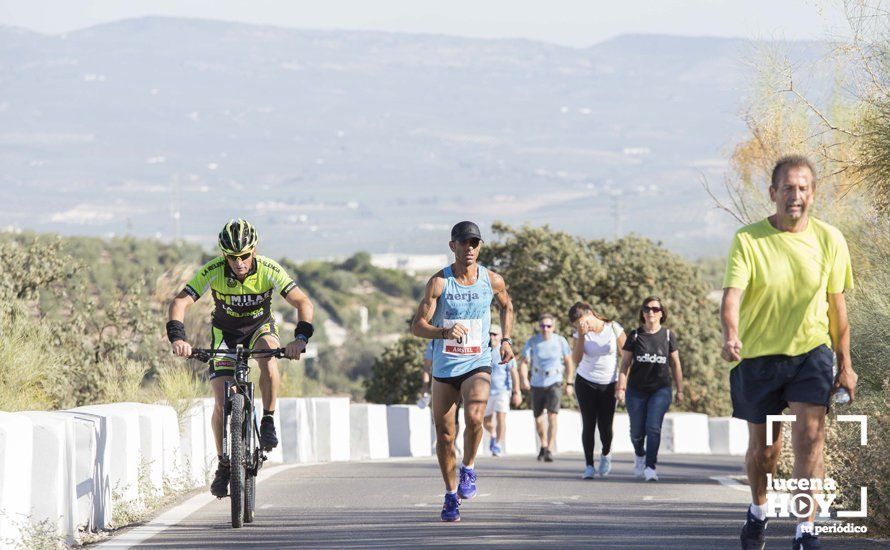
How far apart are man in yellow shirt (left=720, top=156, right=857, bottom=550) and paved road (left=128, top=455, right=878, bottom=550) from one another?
1.34 metres

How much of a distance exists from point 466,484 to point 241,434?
5.44 ft

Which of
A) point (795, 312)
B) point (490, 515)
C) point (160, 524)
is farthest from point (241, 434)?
point (795, 312)

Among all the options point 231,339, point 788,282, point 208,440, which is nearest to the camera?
point 788,282

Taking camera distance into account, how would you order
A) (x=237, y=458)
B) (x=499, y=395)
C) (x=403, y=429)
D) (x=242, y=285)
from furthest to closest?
(x=403, y=429), (x=499, y=395), (x=242, y=285), (x=237, y=458)

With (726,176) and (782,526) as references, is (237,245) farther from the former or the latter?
(726,176)

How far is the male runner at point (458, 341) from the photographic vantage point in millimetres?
11898

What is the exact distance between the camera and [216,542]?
10930mm

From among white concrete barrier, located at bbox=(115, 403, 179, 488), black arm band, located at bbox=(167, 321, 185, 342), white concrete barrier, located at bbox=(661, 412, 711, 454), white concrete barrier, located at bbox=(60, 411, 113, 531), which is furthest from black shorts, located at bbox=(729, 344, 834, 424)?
white concrete barrier, located at bbox=(661, 412, 711, 454)

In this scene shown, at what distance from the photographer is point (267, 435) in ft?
40.4

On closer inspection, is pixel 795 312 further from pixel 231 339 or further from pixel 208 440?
pixel 208 440

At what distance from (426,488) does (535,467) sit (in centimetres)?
466

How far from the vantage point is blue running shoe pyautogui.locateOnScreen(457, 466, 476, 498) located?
1224cm

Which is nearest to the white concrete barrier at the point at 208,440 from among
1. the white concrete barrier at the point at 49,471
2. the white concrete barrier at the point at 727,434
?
the white concrete barrier at the point at 49,471

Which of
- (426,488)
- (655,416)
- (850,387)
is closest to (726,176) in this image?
(655,416)
